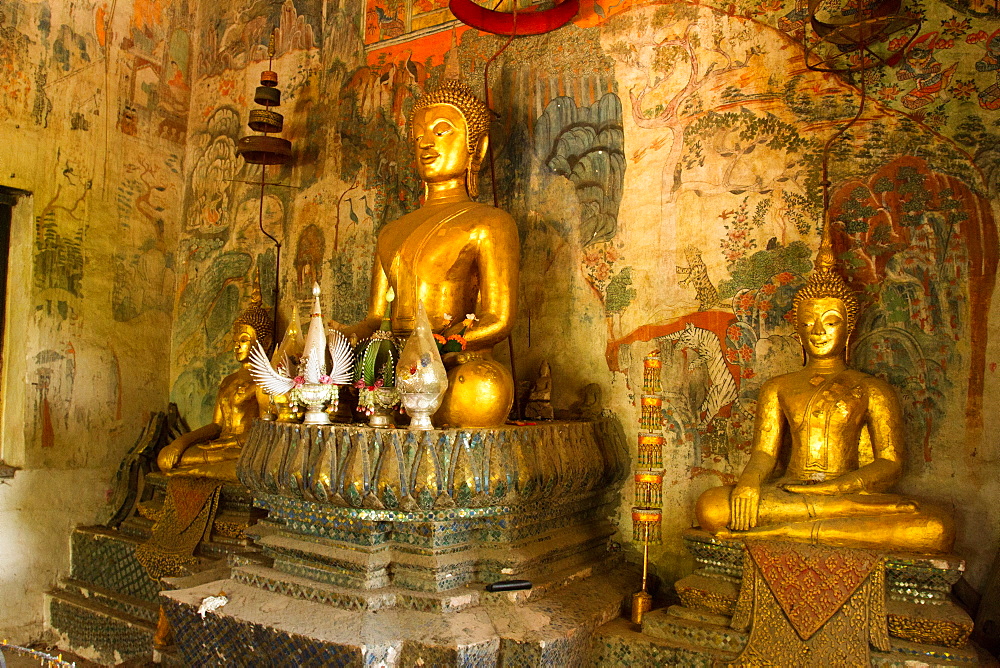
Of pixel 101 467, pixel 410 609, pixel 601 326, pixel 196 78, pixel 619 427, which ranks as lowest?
pixel 410 609

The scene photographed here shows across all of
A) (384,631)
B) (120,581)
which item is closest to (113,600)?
(120,581)

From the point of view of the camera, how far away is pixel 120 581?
495 centimetres

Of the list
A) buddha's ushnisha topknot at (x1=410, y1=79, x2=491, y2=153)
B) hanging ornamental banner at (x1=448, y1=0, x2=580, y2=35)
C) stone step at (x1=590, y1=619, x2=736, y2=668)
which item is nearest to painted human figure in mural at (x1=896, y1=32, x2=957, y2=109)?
hanging ornamental banner at (x1=448, y1=0, x2=580, y2=35)

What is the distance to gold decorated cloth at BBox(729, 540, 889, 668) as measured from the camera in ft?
9.64

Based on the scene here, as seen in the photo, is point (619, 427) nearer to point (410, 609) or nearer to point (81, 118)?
point (410, 609)

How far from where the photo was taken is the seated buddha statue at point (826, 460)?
3066mm

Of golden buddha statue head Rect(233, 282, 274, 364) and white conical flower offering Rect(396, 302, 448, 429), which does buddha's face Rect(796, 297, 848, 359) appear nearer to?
white conical flower offering Rect(396, 302, 448, 429)

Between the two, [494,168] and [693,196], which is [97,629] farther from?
[693,196]

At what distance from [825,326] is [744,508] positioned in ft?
2.92

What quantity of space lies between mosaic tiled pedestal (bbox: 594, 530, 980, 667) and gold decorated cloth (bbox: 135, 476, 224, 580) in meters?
2.52

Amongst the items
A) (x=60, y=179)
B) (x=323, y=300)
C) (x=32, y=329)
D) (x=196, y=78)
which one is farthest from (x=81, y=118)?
(x=323, y=300)

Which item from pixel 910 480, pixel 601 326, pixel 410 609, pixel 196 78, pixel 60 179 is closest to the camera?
pixel 410 609

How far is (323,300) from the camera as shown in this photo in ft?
18.2

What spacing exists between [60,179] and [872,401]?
519 centimetres
